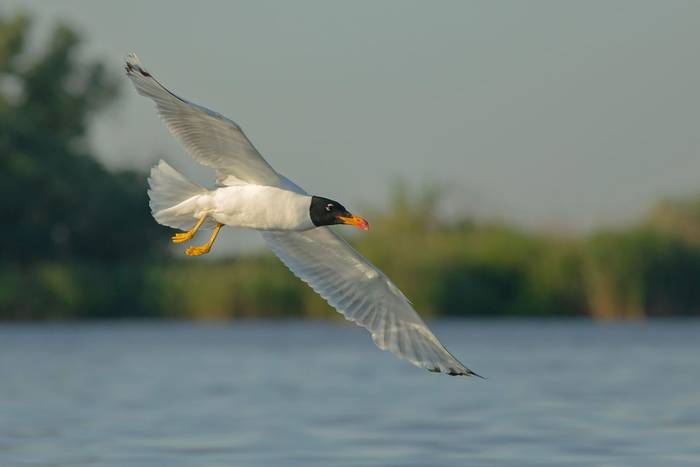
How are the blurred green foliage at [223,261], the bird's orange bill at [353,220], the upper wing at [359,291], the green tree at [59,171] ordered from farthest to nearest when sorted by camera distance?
the green tree at [59,171], the blurred green foliage at [223,261], the upper wing at [359,291], the bird's orange bill at [353,220]

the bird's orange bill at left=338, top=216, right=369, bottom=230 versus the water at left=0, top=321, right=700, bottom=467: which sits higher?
the bird's orange bill at left=338, top=216, right=369, bottom=230

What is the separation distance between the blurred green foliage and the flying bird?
2008 cm

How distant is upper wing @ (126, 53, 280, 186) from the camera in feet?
33.3

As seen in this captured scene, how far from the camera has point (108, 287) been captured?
38.5 meters

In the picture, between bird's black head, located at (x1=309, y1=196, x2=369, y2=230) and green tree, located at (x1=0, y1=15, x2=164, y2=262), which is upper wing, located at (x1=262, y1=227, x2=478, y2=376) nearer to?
bird's black head, located at (x1=309, y1=196, x2=369, y2=230)

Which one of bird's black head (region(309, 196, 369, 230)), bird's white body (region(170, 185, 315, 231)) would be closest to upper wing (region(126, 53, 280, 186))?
bird's white body (region(170, 185, 315, 231))

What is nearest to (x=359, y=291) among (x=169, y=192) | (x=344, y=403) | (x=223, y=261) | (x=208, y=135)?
(x=169, y=192)

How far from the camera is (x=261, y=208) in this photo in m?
10.6

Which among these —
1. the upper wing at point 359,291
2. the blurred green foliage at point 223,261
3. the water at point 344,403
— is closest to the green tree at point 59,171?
the blurred green foliage at point 223,261

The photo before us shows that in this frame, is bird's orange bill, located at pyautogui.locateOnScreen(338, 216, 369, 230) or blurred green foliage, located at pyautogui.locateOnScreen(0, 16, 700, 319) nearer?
bird's orange bill, located at pyautogui.locateOnScreen(338, 216, 369, 230)

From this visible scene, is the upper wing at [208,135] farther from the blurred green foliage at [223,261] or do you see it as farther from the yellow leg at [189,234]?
the blurred green foliage at [223,261]

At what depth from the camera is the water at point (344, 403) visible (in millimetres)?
12742

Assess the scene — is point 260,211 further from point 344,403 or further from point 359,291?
point 344,403

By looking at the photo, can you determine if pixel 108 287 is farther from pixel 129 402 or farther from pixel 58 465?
pixel 58 465
